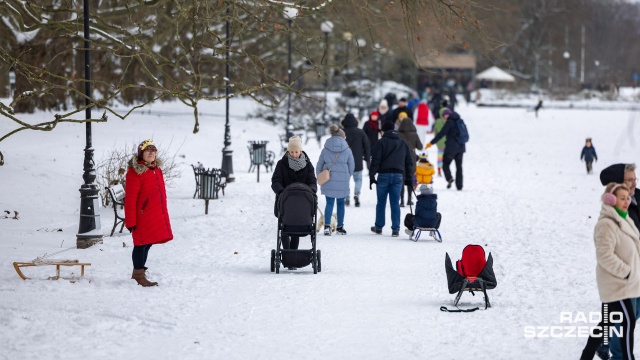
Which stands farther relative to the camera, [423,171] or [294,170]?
[423,171]

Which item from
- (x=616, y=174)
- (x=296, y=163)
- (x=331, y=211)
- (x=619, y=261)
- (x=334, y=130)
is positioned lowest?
(x=331, y=211)

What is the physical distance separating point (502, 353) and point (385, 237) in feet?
23.6

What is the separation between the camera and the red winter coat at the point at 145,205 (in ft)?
36.4

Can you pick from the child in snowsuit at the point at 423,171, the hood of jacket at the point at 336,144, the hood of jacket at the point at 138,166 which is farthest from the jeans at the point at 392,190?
the hood of jacket at the point at 138,166

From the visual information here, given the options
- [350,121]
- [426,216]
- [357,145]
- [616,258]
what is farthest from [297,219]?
[357,145]

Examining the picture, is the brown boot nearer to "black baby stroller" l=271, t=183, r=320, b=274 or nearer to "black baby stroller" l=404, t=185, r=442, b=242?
"black baby stroller" l=271, t=183, r=320, b=274

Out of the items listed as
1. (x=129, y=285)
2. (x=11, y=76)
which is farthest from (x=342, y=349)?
(x=11, y=76)

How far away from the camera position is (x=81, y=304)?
1021cm

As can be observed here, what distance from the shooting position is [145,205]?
1122 centimetres

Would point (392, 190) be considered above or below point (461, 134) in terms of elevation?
below

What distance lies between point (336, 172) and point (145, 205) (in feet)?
16.2

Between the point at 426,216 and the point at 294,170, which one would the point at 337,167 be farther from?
the point at 294,170

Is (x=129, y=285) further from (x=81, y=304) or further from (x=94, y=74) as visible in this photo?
(x=94, y=74)

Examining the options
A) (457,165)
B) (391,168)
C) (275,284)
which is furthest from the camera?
(457,165)
